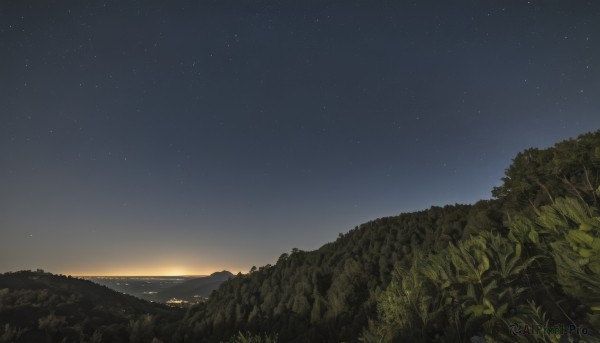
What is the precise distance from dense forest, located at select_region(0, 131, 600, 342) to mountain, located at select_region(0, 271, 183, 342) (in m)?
0.22

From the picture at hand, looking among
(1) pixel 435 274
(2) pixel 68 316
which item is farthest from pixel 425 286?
(2) pixel 68 316

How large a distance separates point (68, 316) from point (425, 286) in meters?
50.6

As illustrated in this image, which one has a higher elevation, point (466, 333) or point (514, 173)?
point (514, 173)

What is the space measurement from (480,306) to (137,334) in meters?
41.2

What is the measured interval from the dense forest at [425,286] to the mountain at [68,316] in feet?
0.71

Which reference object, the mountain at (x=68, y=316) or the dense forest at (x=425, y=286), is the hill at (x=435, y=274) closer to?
the dense forest at (x=425, y=286)

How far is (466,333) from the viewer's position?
711 cm

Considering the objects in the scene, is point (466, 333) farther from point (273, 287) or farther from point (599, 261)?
point (273, 287)

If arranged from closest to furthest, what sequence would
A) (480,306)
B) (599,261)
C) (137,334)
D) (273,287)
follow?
1. (599,261)
2. (480,306)
3. (137,334)
4. (273,287)

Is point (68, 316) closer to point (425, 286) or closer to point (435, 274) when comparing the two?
point (425, 286)

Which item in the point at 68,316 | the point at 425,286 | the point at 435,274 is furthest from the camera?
the point at 68,316

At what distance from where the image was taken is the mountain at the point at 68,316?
110ft

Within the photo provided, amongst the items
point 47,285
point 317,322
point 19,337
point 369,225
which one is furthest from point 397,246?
Result: point 47,285

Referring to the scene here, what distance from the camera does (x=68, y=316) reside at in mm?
43094
